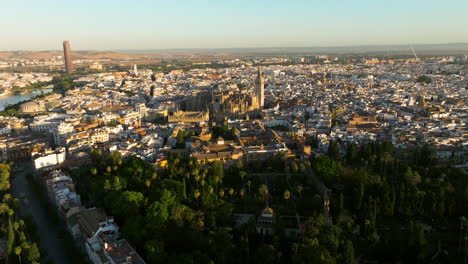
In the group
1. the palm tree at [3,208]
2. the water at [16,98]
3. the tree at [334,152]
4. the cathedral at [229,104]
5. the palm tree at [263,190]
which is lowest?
the palm tree at [3,208]

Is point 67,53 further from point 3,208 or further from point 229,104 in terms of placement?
point 3,208

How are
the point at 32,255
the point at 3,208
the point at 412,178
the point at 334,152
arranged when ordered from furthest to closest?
1. the point at 334,152
2. the point at 412,178
3. the point at 3,208
4. the point at 32,255

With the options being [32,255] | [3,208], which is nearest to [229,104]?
[3,208]

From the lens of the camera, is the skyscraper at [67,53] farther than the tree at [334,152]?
Yes

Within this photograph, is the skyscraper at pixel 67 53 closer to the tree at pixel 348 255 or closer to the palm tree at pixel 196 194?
the palm tree at pixel 196 194

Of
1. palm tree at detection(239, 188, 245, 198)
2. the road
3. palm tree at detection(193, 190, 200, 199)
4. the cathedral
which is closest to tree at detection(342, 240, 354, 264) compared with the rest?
palm tree at detection(239, 188, 245, 198)

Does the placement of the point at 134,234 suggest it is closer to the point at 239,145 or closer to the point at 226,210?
the point at 226,210

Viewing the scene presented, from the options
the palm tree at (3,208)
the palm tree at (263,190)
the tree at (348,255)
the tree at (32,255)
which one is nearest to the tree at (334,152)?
the palm tree at (263,190)

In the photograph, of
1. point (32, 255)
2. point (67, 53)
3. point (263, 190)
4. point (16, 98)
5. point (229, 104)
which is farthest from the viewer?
point (67, 53)
